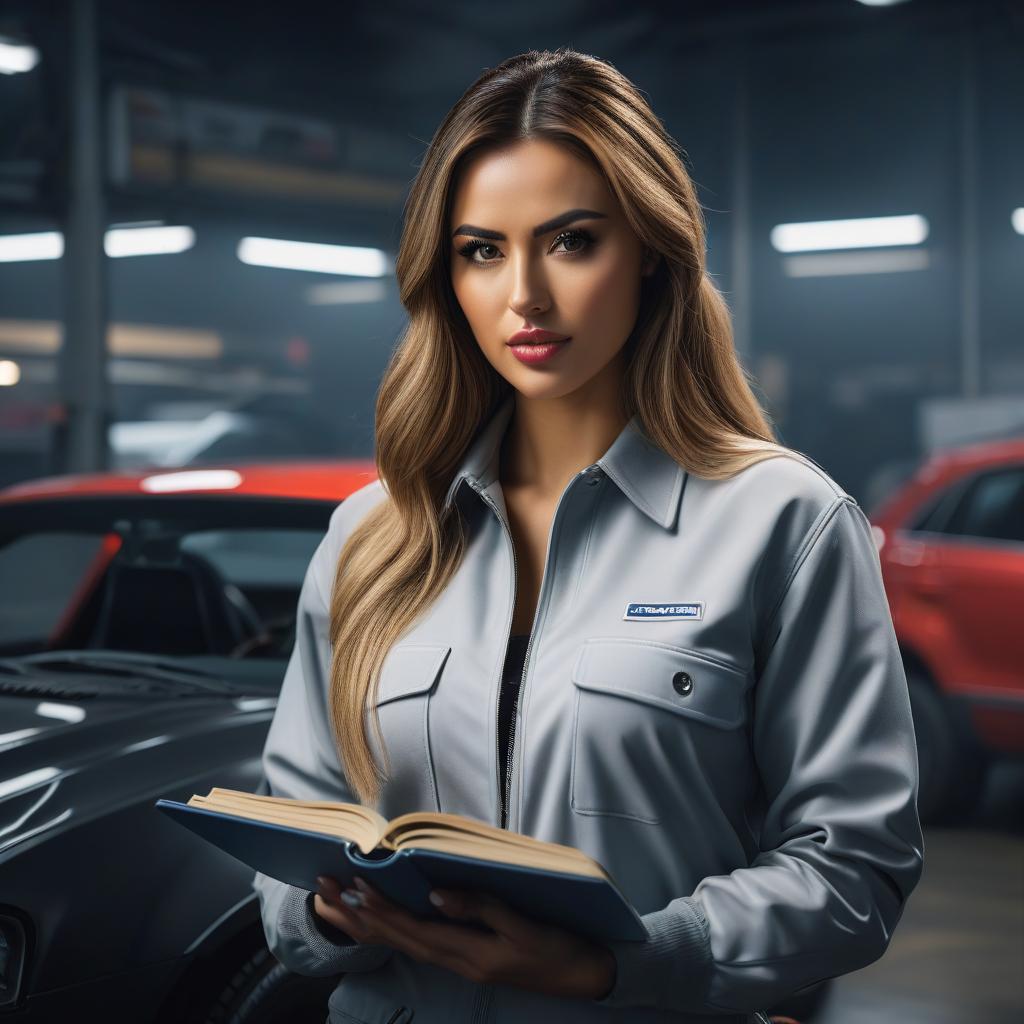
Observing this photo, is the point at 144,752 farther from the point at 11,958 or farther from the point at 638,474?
the point at 638,474

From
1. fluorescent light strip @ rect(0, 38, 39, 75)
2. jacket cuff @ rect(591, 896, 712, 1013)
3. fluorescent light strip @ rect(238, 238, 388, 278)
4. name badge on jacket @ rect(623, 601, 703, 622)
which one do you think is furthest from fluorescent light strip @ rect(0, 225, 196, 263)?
jacket cuff @ rect(591, 896, 712, 1013)

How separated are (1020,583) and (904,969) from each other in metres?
1.70

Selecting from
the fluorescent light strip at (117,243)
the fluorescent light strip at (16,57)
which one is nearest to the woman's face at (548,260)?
the fluorescent light strip at (117,243)

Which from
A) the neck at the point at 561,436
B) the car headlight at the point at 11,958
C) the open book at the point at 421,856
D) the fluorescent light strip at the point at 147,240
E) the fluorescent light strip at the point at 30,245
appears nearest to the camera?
the open book at the point at 421,856

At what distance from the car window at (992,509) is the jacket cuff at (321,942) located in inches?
161

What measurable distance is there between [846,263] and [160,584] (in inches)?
374

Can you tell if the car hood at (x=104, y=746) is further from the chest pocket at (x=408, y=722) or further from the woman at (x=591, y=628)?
the chest pocket at (x=408, y=722)

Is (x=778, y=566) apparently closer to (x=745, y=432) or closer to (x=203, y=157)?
(x=745, y=432)

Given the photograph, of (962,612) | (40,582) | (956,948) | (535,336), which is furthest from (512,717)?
(40,582)

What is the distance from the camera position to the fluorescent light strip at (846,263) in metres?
11.4

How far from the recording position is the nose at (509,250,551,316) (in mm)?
1301

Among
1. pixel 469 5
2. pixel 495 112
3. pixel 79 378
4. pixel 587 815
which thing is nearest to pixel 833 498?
pixel 587 815

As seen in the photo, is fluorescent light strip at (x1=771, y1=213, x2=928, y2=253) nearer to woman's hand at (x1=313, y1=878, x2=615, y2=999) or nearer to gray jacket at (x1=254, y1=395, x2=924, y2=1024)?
gray jacket at (x1=254, y1=395, x2=924, y2=1024)

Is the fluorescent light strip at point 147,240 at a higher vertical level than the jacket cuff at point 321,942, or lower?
higher
